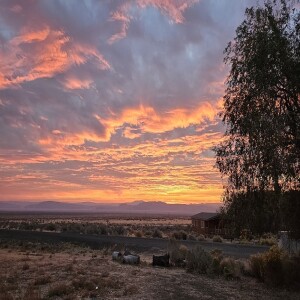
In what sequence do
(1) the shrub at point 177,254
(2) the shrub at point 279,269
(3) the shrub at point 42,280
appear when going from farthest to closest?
(1) the shrub at point 177,254
(2) the shrub at point 279,269
(3) the shrub at point 42,280

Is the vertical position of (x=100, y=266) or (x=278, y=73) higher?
(x=278, y=73)

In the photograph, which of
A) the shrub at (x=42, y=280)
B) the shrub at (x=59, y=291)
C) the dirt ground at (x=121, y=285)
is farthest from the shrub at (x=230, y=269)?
the shrub at (x=42, y=280)

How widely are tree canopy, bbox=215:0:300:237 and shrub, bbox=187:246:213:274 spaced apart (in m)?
7.88

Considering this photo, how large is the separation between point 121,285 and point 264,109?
9.36 metres

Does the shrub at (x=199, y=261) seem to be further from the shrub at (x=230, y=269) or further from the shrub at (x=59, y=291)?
the shrub at (x=59, y=291)

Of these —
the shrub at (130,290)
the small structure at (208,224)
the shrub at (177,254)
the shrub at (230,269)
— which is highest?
the small structure at (208,224)

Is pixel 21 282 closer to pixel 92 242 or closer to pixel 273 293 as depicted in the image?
pixel 273 293

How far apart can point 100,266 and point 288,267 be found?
10.6 meters

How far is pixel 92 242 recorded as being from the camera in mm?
43875

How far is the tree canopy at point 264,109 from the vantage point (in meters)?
13.1

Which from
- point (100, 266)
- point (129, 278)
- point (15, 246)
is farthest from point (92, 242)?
point (129, 278)

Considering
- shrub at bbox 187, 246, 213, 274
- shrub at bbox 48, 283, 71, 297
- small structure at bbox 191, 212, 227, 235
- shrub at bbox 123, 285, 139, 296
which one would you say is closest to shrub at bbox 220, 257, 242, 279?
shrub at bbox 187, 246, 213, 274

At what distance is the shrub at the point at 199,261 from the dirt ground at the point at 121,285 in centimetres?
63

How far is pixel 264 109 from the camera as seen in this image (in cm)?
1400
